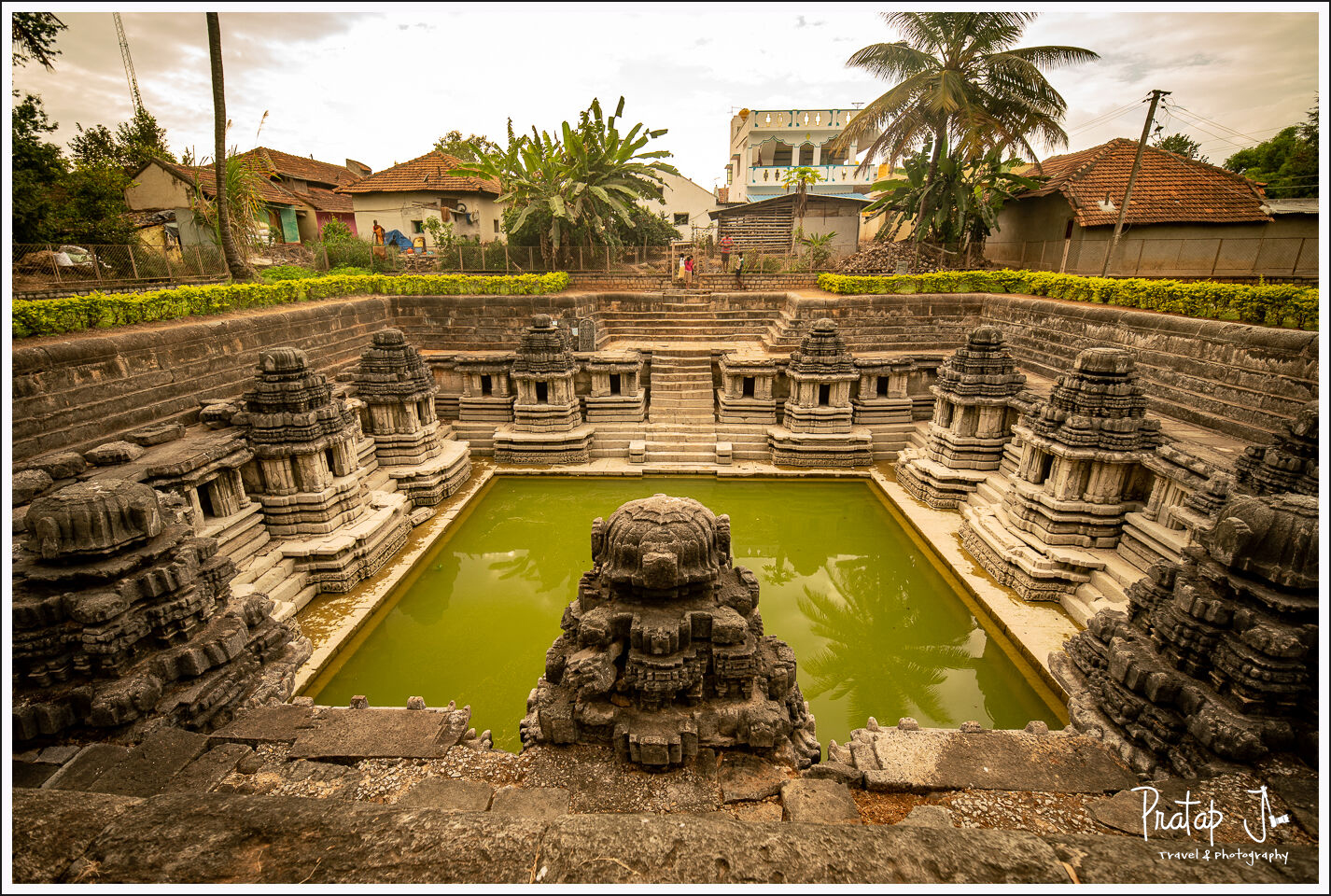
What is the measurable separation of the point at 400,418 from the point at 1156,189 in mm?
19380

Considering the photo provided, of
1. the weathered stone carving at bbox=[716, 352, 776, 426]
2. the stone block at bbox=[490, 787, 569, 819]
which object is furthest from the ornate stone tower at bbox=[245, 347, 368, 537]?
the weathered stone carving at bbox=[716, 352, 776, 426]

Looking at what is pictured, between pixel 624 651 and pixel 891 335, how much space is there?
12.5m

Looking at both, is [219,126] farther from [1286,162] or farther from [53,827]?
[1286,162]

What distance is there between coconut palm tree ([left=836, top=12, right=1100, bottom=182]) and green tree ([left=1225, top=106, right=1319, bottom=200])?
6.14 m

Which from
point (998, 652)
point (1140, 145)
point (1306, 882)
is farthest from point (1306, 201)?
point (1306, 882)

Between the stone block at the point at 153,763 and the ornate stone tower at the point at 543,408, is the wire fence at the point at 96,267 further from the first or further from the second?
the stone block at the point at 153,763

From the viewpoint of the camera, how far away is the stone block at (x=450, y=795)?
3445 mm

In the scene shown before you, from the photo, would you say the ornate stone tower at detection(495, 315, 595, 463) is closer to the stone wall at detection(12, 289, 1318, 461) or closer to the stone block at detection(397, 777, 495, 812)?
the stone wall at detection(12, 289, 1318, 461)

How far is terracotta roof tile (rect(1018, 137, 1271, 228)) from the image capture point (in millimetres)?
14094

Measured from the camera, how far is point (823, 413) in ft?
37.8

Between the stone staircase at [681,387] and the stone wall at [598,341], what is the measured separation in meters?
2.12

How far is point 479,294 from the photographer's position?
15.0m

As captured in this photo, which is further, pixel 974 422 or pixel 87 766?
pixel 974 422
